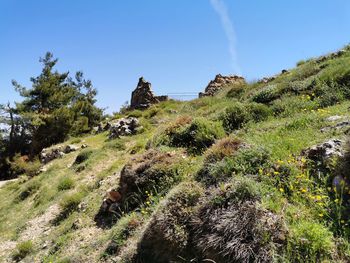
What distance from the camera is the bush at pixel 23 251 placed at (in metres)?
8.05

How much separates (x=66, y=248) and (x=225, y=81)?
1584 cm

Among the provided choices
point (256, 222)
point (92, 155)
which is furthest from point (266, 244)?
point (92, 155)

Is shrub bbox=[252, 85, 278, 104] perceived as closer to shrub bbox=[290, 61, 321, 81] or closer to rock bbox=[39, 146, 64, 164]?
shrub bbox=[290, 61, 321, 81]

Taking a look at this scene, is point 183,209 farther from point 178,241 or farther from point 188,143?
point 188,143

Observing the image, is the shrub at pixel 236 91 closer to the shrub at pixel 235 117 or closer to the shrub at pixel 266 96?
the shrub at pixel 266 96

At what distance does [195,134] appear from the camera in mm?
8438

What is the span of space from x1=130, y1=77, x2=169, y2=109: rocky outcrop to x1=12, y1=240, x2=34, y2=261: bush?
1570 cm

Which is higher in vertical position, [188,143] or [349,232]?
[188,143]

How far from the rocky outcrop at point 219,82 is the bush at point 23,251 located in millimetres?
13496

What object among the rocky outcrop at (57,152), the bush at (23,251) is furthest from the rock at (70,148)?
the bush at (23,251)

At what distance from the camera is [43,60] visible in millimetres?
36938

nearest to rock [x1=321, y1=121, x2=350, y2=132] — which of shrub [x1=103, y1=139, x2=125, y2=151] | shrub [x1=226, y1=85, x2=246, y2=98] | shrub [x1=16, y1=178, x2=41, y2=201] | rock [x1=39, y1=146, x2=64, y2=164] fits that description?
shrub [x1=226, y1=85, x2=246, y2=98]

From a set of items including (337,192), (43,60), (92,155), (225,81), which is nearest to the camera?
(337,192)

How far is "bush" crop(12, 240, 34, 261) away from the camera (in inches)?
317
